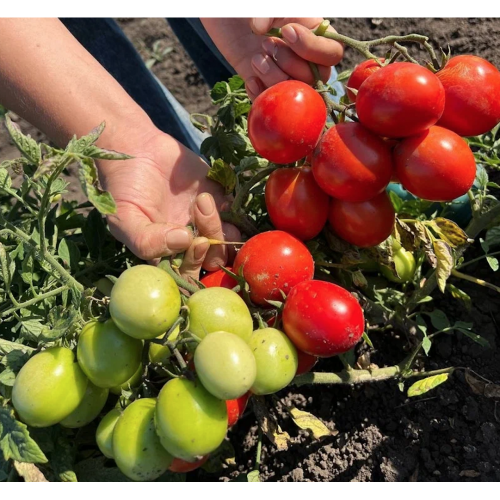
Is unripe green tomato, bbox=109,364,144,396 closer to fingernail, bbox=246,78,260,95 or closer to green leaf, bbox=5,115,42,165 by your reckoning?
green leaf, bbox=5,115,42,165

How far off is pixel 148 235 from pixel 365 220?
503 mm

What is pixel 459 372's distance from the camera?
1603mm

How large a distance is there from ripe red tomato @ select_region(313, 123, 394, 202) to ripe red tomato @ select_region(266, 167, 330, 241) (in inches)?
3.3

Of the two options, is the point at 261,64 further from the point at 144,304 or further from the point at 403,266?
the point at 144,304

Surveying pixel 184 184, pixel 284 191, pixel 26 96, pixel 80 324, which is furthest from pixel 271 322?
pixel 26 96

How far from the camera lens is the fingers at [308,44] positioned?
4.29ft

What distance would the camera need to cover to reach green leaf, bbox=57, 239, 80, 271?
1.36 metres

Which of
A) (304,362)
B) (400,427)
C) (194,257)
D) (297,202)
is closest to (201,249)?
(194,257)

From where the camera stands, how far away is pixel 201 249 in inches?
47.7

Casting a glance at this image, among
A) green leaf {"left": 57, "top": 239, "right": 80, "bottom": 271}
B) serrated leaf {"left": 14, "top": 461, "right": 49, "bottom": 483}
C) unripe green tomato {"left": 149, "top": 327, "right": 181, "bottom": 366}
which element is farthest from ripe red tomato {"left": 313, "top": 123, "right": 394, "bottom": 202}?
serrated leaf {"left": 14, "top": 461, "right": 49, "bottom": 483}

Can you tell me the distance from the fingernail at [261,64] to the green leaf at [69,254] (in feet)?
2.31

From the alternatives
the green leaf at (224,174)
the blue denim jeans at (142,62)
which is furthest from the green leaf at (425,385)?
the blue denim jeans at (142,62)
